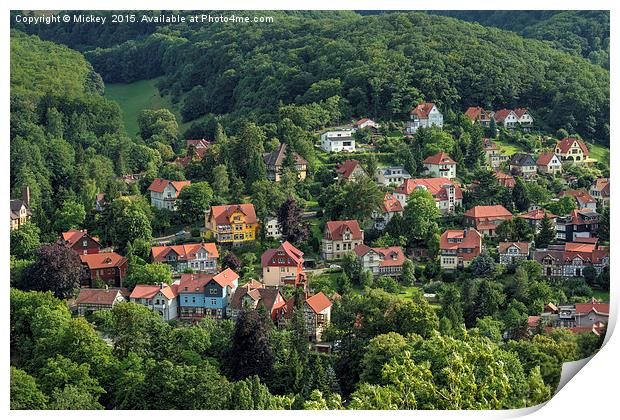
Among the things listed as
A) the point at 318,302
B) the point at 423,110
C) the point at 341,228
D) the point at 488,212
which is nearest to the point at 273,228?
the point at 341,228

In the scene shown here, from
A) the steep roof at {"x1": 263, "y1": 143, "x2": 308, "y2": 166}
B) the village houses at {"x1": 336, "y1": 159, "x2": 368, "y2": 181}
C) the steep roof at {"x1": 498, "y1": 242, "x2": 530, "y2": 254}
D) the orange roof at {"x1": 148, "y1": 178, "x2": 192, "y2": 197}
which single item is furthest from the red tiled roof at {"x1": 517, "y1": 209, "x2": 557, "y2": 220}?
the orange roof at {"x1": 148, "y1": 178, "x2": 192, "y2": 197}

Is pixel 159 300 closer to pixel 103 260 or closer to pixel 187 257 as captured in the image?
pixel 187 257

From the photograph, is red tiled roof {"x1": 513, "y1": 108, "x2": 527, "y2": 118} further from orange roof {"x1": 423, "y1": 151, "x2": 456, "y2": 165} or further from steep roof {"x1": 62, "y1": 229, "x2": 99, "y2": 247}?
steep roof {"x1": 62, "y1": 229, "x2": 99, "y2": 247}

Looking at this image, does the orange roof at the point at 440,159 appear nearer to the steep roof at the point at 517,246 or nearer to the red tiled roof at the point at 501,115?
the red tiled roof at the point at 501,115

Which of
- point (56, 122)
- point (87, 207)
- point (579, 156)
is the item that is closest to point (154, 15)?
point (56, 122)

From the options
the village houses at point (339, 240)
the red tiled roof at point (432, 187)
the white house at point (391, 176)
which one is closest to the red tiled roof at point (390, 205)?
the red tiled roof at point (432, 187)

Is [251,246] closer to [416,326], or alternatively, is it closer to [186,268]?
[186,268]

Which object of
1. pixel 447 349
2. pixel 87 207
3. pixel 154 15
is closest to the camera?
pixel 447 349

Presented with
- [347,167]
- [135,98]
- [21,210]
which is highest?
[347,167]
